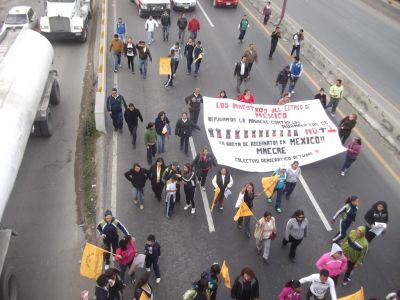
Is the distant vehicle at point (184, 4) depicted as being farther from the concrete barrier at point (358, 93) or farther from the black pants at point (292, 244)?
the black pants at point (292, 244)

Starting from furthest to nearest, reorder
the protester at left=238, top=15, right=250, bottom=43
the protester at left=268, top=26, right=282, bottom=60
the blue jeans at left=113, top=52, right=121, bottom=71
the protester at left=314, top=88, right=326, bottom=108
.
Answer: the protester at left=238, top=15, right=250, bottom=43 < the protester at left=268, top=26, right=282, bottom=60 < the blue jeans at left=113, top=52, right=121, bottom=71 < the protester at left=314, top=88, right=326, bottom=108

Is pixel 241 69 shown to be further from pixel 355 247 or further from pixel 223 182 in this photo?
pixel 355 247

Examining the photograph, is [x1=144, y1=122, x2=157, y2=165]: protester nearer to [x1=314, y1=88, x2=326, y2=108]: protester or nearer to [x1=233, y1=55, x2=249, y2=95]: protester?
[x1=233, y1=55, x2=249, y2=95]: protester

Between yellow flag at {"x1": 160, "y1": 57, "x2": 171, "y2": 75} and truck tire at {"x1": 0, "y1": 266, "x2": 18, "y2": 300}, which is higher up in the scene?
yellow flag at {"x1": 160, "y1": 57, "x2": 171, "y2": 75}

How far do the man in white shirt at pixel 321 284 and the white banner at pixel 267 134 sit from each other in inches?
183

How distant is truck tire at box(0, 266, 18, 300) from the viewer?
8047 mm

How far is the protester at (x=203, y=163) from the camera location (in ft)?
36.9

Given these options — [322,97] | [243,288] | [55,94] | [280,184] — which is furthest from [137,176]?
[322,97]

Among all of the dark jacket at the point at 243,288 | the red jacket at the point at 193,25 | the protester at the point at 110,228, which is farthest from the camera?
the red jacket at the point at 193,25

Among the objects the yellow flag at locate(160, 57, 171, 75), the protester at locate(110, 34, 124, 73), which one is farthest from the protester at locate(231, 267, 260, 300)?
the protester at locate(110, 34, 124, 73)

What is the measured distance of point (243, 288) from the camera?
8.05 meters

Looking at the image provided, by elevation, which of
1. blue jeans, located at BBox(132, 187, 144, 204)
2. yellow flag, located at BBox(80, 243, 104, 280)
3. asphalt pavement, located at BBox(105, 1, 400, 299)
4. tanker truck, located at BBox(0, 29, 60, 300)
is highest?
tanker truck, located at BBox(0, 29, 60, 300)

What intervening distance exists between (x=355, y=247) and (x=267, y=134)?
5.27 meters

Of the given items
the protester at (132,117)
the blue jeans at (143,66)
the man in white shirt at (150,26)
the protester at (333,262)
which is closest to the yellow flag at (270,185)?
the protester at (333,262)
